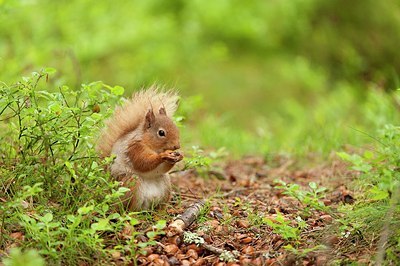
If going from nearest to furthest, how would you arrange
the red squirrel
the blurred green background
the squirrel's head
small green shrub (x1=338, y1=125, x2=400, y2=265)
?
small green shrub (x1=338, y1=125, x2=400, y2=265), the red squirrel, the squirrel's head, the blurred green background

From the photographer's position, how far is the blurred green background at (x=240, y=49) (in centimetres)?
927

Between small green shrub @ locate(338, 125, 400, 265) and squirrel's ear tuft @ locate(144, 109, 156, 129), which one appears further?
squirrel's ear tuft @ locate(144, 109, 156, 129)

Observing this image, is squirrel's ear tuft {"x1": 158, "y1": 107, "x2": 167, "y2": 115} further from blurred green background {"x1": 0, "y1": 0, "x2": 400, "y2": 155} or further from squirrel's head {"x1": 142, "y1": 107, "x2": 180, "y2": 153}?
blurred green background {"x1": 0, "y1": 0, "x2": 400, "y2": 155}

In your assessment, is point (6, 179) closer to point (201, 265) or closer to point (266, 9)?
point (201, 265)

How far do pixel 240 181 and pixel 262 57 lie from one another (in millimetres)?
7204

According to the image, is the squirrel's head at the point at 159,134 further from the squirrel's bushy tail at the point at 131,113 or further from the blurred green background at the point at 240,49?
the blurred green background at the point at 240,49

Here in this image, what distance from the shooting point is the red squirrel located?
4051mm

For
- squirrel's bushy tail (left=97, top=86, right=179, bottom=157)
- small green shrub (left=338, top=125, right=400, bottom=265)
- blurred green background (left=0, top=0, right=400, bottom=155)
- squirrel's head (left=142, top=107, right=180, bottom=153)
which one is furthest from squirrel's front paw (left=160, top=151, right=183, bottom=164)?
blurred green background (left=0, top=0, right=400, bottom=155)

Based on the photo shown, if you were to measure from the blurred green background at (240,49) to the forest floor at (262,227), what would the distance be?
329 cm

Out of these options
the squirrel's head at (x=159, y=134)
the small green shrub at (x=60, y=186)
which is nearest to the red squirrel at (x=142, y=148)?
the squirrel's head at (x=159, y=134)

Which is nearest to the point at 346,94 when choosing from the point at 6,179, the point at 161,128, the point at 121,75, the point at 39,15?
the point at 121,75

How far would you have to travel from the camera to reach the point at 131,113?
431 cm

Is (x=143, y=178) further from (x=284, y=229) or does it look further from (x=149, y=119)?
(x=284, y=229)

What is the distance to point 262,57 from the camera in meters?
12.2
